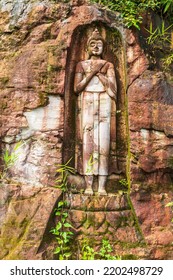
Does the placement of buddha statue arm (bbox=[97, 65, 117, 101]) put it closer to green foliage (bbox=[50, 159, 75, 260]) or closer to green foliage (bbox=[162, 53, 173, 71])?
green foliage (bbox=[162, 53, 173, 71])

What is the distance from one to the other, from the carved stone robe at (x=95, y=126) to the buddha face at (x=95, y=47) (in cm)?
13

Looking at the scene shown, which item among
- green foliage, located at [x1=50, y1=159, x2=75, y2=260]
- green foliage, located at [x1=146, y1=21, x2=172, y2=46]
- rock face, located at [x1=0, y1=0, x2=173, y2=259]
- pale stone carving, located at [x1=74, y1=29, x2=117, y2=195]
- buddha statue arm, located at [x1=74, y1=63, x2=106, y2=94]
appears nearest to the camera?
green foliage, located at [x1=50, y1=159, x2=75, y2=260]

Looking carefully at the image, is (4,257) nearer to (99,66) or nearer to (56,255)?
(56,255)

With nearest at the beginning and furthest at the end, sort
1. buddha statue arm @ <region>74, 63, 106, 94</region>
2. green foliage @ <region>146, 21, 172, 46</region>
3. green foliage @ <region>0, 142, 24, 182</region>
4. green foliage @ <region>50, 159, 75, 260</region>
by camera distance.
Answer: green foliage @ <region>50, 159, 75, 260</region>
green foliage @ <region>0, 142, 24, 182</region>
buddha statue arm @ <region>74, 63, 106, 94</region>
green foliage @ <region>146, 21, 172, 46</region>

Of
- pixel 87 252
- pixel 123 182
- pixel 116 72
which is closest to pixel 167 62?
pixel 116 72

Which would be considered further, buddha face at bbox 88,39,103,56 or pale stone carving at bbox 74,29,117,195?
buddha face at bbox 88,39,103,56

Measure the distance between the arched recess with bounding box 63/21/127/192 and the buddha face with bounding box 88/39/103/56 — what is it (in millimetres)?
150

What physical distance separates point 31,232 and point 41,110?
1707mm

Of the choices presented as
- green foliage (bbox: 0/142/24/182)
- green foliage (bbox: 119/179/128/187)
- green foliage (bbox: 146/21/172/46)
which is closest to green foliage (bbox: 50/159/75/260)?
green foliage (bbox: 0/142/24/182)

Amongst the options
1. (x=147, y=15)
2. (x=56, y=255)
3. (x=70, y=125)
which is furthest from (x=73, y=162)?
(x=147, y=15)

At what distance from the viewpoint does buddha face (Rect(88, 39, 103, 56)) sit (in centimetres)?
530

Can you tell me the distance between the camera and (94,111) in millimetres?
5242

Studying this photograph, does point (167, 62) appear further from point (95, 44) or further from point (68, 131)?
point (68, 131)

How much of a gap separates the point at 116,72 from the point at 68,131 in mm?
1200
